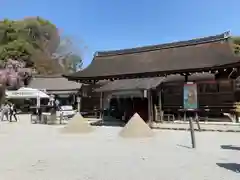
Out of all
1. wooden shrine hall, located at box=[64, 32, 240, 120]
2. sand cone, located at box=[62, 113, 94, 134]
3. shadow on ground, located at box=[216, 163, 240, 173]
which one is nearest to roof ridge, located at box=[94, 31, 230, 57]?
wooden shrine hall, located at box=[64, 32, 240, 120]

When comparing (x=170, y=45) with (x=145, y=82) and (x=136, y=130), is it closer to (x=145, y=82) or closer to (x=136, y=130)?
(x=145, y=82)

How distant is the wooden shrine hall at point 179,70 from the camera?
22391 mm

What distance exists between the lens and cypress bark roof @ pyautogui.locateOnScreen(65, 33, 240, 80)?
23.1 meters

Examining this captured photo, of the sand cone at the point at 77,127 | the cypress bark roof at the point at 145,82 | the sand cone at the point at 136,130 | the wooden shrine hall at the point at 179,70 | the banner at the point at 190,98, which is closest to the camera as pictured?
the sand cone at the point at 136,130

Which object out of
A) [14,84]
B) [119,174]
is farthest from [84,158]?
[14,84]

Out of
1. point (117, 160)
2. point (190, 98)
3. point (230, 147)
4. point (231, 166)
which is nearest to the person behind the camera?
point (231, 166)

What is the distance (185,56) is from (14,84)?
1073 inches

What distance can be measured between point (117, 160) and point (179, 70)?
15.5 meters

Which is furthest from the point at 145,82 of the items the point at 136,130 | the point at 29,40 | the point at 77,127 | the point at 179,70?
the point at 29,40

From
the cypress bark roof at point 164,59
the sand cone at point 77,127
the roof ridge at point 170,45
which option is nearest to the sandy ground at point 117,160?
the sand cone at point 77,127

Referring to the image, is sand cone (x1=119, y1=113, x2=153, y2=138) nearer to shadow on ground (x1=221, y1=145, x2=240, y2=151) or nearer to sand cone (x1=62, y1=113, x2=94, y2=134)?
sand cone (x1=62, y1=113, x2=94, y2=134)

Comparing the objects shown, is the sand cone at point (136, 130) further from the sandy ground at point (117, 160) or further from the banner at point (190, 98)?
the banner at point (190, 98)

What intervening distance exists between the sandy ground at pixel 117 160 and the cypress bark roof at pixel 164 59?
479 inches

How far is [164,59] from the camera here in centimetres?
2722
